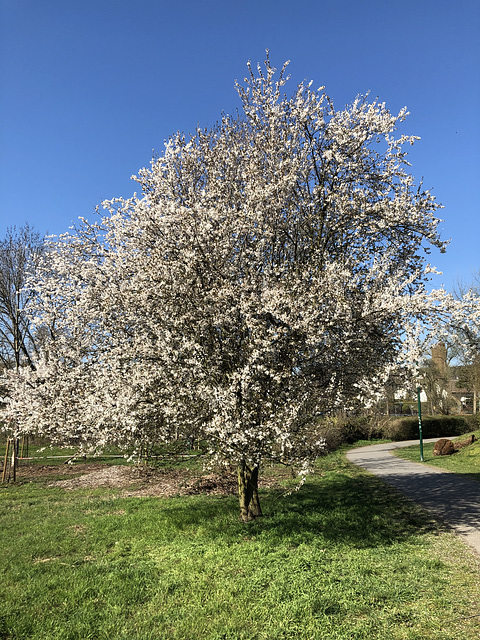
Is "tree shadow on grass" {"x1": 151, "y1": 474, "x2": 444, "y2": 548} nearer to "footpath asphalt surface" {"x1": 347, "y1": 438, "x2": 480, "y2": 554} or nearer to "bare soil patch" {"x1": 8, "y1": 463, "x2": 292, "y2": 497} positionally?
"footpath asphalt surface" {"x1": 347, "y1": 438, "x2": 480, "y2": 554}

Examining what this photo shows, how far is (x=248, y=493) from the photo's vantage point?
32.4ft

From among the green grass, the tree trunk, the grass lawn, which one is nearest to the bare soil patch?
the tree trunk

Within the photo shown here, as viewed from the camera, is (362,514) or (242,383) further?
(362,514)

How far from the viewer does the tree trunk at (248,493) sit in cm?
954

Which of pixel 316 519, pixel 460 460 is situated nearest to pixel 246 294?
pixel 316 519

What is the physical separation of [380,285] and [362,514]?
5717 mm

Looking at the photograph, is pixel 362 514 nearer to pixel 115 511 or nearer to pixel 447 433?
pixel 115 511

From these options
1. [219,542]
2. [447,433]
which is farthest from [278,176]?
[447,433]

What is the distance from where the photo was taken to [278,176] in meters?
8.73

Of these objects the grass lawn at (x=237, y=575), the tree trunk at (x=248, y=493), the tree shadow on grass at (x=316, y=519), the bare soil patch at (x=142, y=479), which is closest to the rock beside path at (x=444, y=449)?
the tree shadow on grass at (x=316, y=519)

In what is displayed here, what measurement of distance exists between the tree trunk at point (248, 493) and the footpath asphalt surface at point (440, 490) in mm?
4324

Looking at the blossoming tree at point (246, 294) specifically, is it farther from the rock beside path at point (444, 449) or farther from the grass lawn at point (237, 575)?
the rock beside path at point (444, 449)

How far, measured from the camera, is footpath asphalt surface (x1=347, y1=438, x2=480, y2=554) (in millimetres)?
9684

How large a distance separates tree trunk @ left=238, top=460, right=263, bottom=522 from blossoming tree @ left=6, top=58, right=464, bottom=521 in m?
0.04
